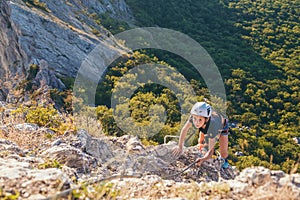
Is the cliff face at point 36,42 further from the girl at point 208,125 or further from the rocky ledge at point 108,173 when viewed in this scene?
the girl at point 208,125

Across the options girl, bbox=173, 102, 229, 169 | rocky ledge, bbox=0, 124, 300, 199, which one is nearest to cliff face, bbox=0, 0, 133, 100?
rocky ledge, bbox=0, 124, 300, 199

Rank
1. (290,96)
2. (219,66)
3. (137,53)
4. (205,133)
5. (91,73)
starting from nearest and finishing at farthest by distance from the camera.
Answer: (205,133), (91,73), (137,53), (290,96), (219,66)

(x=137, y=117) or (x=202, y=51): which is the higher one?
(x=202, y=51)

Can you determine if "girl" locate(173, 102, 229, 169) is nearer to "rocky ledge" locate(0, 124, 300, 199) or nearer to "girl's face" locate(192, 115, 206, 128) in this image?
"girl's face" locate(192, 115, 206, 128)

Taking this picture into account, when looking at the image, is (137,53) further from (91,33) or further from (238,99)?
(238,99)

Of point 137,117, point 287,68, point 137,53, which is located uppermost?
point 287,68

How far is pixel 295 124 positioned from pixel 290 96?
380 centimetres

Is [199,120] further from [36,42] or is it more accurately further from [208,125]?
[36,42]

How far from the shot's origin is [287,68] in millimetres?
27281

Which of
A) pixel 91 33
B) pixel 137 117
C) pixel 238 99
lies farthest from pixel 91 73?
pixel 238 99

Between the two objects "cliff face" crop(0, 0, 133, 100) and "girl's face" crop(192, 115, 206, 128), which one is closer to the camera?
"girl's face" crop(192, 115, 206, 128)

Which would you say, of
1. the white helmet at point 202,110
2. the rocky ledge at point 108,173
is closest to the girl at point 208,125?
the white helmet at point 202,110

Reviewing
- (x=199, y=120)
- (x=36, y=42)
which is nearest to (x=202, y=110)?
(x=199, y=120)

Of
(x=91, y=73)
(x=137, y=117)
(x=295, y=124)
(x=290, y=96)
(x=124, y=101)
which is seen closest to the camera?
(x=137, y=117)
